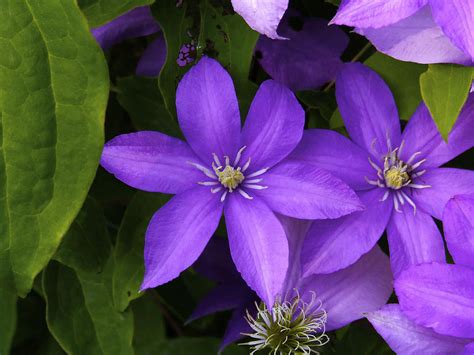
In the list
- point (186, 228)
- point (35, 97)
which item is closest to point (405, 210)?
point (186, 228)

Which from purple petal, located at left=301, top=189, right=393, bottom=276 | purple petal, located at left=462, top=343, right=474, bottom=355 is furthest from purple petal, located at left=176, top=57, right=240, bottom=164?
purple petal, located at left=462, top=343, right=474, bottom=355

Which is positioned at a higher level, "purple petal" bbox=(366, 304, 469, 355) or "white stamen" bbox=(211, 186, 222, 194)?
"white stamen" bbox=(211, 186, 222, 194)

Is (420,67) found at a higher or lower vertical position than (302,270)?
higher

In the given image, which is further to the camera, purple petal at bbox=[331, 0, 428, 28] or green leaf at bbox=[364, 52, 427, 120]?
green leaf at bbox=[364, 52, 427, 120]

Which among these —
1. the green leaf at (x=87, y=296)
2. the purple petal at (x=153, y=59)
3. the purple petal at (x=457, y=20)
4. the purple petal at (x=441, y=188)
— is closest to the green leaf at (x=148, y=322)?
the green leaf at (x=87, y=296)

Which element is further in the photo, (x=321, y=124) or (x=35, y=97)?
(x=321, y=124)

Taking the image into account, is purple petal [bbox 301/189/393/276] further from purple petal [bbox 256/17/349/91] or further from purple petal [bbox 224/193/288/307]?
purple petal [bbox 256/17/349/91]

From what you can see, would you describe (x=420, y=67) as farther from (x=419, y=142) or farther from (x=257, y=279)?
(x=257, y=279)

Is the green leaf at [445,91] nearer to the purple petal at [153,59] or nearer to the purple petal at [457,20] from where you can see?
the purple petal at [457,20]
